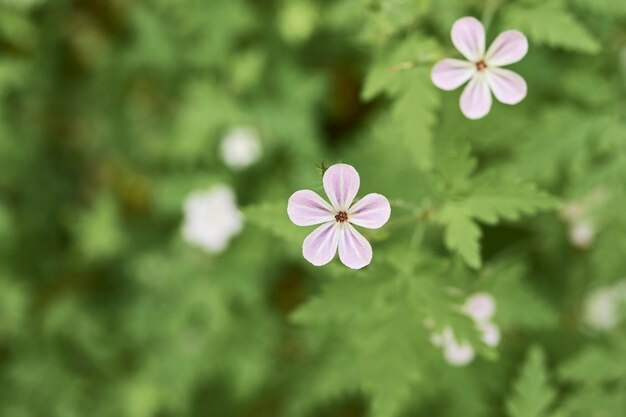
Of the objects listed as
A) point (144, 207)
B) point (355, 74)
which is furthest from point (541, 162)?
point (144, 207)

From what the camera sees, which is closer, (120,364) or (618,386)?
(618,386)

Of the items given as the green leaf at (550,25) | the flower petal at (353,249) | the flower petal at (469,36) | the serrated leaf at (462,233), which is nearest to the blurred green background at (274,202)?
the green leaf at (550,25)

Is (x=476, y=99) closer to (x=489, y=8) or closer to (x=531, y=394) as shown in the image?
(x=489, y=8)

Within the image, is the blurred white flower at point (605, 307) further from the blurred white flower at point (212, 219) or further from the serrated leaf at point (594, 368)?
the blurred white flower at point (212, 219)

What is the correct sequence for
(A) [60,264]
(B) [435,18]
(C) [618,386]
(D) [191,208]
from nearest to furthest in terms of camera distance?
1. (C) [618,386]
2. (B) [435,18]
3. (D) [191,208]
4. (A) [60,264]

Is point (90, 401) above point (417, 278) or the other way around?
above

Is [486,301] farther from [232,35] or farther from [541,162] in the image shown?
[232,35]

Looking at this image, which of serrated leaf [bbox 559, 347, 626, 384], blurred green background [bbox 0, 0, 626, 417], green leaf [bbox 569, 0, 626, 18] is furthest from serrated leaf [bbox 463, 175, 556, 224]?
serrated leaf [bbox 559, 347, 626, 384]
